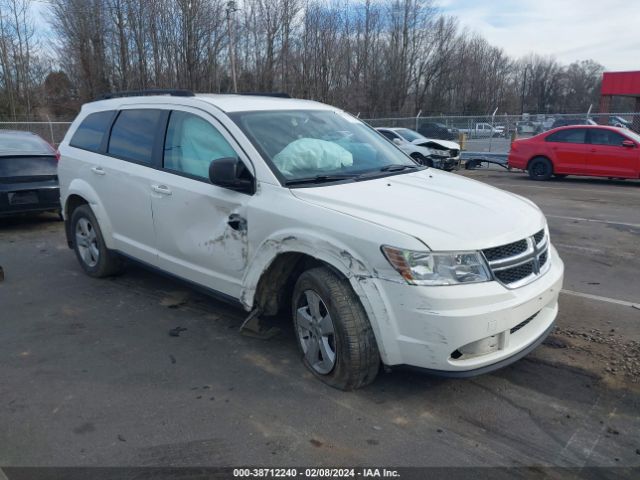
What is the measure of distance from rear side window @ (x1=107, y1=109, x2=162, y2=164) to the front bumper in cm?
277

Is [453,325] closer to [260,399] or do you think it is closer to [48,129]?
[260,399]

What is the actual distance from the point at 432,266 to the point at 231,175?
4.97 ft

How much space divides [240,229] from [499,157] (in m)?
15.4

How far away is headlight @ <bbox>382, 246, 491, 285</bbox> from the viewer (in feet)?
9.65

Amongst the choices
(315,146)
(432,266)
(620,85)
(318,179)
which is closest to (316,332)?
(432,266)

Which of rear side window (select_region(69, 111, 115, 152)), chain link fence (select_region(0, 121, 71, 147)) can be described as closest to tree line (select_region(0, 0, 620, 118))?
chain link fence (select_region(0, 121, 71, 147))

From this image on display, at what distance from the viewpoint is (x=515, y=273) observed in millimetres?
3207

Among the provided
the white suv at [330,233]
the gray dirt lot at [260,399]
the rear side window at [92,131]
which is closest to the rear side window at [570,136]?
the gray dirt lot at [260,399]

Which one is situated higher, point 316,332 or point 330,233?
point 330,233

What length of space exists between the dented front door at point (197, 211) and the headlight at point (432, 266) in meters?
1.25

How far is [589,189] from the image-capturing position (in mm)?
13008

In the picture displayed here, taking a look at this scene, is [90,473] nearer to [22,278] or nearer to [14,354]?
[14,354]

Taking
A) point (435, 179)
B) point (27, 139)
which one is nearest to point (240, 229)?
point (435, 179)

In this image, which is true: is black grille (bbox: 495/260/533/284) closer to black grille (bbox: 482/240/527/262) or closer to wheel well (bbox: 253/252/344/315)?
black grille (bbox: 482/240/527/262)
